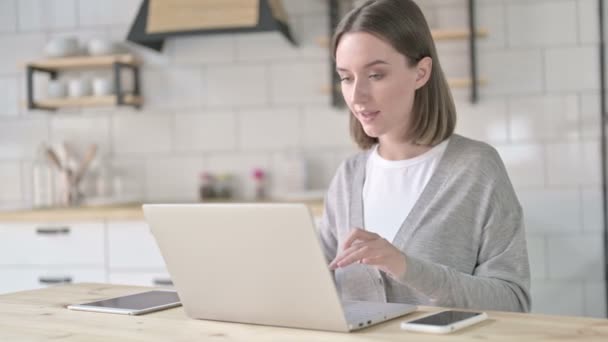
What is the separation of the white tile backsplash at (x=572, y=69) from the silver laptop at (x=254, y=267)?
2.36 m

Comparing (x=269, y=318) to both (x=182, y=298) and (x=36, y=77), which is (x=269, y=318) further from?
(x=36, y=77)

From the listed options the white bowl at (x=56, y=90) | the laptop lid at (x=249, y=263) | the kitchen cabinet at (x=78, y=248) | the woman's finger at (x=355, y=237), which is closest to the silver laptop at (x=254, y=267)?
the laptop lid at (x=249, y=263)

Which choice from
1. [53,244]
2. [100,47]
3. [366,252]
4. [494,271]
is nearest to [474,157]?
[494,271]

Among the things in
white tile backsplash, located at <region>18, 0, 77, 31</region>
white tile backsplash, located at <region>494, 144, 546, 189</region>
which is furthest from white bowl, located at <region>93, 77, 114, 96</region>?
white tile backsplash, located at <region>494, 144, 546, 189</region>

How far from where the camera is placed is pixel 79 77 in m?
4.18

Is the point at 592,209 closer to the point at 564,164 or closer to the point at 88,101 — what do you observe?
the point at 564,164

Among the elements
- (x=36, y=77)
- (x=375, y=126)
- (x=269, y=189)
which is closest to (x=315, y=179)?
(x=269, y=189)

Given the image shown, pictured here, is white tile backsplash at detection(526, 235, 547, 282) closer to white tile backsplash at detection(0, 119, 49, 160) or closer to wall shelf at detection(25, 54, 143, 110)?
wall shelf at detection(25, 54, 143, 110)

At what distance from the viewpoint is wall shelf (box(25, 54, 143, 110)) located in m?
3.90

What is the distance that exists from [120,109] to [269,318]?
2.87 meters

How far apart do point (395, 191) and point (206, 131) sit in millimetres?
2154

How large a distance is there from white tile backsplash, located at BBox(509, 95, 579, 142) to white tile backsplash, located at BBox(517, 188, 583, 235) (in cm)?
22

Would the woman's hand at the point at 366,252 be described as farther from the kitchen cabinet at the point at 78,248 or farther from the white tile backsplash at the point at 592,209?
the white tile backsplash at the point at 592,209

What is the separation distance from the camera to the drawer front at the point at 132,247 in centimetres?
347
